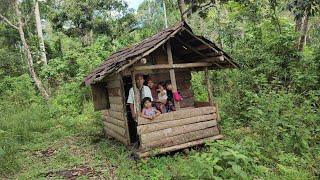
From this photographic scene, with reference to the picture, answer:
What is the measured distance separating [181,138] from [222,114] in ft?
9.58

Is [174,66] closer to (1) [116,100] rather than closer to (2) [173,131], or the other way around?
(2) [173,131]

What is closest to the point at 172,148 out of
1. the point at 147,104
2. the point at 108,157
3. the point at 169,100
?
the point at 147,104

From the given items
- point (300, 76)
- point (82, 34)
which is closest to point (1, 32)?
point (82, 34)

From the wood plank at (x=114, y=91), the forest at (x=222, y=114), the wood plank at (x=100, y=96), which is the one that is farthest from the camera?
the wood plank at (x=100, y=96)

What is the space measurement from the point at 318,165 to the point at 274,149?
107 cm

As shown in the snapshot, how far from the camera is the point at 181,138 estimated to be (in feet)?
29.2

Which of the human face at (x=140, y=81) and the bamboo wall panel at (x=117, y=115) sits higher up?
the human face at (x=140, y=81)

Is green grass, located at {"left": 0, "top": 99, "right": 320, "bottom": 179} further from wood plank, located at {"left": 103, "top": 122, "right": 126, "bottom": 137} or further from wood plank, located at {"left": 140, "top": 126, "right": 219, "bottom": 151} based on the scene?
wood plank, located at {"left": 103, "top": 122, "right": 126, "bottom": 137}

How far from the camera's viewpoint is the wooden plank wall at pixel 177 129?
27.4 ft

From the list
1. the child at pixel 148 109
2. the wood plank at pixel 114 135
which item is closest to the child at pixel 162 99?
the child at pixel 148 109

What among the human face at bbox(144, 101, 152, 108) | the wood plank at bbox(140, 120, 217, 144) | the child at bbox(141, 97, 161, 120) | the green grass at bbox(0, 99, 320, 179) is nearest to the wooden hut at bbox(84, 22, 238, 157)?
the wood plank at bbox(140, 120, 217, 144)

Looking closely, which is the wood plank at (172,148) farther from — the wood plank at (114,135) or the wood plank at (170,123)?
the wood plank at (114,135)

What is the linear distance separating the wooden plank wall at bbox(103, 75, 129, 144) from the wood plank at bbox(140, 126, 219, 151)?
1067 millimetres

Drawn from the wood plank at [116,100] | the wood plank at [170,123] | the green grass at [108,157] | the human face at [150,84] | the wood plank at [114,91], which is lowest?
the green grass at [108,157]
